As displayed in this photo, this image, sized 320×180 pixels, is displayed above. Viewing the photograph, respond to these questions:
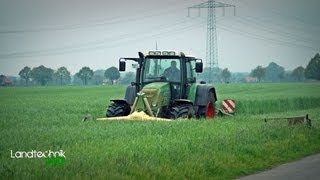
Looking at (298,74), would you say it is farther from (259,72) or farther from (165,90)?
(165,90)

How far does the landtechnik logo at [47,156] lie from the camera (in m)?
9.94

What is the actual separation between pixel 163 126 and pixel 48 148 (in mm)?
6027

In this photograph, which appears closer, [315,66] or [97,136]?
[97,136]

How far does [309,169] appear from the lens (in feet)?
39.4

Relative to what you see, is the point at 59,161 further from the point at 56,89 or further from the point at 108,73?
the point at 108,73

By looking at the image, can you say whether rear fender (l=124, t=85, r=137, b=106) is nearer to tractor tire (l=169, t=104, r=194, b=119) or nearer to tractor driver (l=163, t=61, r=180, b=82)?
tractor driver (l=163, t=61, r=180, b=82)

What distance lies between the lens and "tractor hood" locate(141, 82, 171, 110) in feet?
65.7

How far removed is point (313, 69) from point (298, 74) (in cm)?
642

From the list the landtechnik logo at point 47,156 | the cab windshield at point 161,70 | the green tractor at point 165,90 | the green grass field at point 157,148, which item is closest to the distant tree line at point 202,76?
the green tractor at point 165,90

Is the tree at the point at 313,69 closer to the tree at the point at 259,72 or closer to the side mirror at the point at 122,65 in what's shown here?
the tree at the point at 259,72

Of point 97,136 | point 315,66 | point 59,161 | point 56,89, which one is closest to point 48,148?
point 59,161

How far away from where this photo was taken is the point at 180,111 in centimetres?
1989

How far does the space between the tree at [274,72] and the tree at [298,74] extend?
3.24 meters

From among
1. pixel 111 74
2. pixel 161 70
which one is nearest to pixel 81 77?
pixel 111 74
